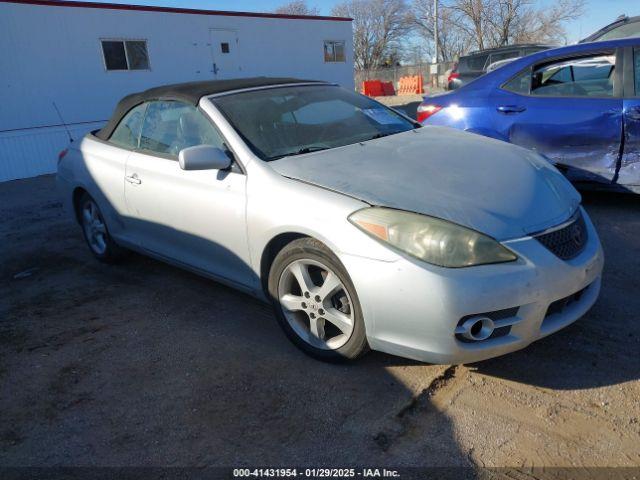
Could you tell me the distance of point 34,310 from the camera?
4035 millimetres

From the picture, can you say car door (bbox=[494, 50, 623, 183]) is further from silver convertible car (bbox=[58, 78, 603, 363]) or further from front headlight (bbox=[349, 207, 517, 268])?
front headlight (bbox=[349, 207, 517, 268])

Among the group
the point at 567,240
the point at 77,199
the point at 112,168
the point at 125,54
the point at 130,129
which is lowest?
the point at 77,199

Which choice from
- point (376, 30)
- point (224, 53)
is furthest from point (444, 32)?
point (224, 53)

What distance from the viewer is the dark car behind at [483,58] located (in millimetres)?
13977

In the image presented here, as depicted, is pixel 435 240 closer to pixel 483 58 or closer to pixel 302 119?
pixel 302 119

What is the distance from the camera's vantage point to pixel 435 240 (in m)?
2.38

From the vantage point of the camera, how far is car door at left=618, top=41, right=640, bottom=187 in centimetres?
442

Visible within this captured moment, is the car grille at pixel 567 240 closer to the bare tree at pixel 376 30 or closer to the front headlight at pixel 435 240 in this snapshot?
the front headlight at pixel 435 240

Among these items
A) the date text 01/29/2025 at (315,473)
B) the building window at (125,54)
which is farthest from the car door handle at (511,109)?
the building window at (125,54)

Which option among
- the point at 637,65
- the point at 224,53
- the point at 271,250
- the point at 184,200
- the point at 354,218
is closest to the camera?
the point at 354,218

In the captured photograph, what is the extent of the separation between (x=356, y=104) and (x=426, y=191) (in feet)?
5.38

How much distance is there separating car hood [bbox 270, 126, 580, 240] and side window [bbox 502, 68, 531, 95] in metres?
1.89

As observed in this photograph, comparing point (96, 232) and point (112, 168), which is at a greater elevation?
point (112, 168)

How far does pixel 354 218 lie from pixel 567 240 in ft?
3.45
